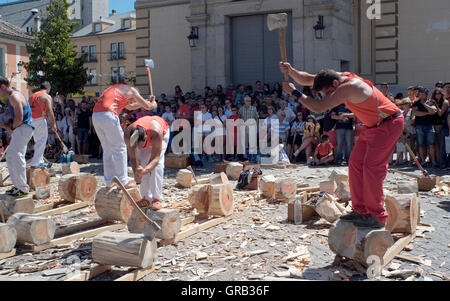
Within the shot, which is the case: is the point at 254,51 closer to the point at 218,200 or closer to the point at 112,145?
the point at 112,145

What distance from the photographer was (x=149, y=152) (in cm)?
692

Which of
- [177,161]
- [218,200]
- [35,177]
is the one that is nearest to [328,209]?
[218,200]

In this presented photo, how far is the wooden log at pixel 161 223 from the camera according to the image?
612cm

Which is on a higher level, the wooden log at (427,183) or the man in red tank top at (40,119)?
the man in red tank top at (40,119)

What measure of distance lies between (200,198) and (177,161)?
629 cm

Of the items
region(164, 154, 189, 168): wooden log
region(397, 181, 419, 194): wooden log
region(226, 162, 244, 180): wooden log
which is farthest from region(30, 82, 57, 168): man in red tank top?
region(397, 181, 419, 194): wooden log

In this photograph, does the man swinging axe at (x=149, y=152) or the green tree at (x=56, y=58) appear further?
the green tree at (x=56, y=58)

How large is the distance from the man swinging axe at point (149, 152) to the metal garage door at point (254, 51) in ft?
40.2

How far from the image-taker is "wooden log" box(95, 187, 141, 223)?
7148 millimetres

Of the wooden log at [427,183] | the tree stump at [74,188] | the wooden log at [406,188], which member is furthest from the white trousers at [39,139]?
the wooden log at [427,183]

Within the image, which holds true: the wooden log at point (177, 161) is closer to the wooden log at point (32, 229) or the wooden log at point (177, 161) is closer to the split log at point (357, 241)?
the wooden log at point (32, 229)

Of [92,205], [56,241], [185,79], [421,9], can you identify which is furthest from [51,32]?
[56,241]
